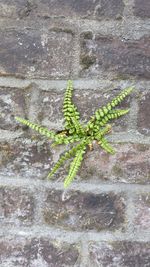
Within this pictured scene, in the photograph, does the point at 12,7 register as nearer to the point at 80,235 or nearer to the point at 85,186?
the point at 85,186

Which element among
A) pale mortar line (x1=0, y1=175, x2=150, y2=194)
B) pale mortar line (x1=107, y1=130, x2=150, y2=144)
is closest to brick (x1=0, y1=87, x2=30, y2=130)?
pale mortar line (x1=0, y1=175, x2=150, y2=194)

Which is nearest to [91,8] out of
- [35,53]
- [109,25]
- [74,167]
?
[109,25]

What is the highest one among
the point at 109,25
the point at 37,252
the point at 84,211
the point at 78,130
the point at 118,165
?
the point at 109,25

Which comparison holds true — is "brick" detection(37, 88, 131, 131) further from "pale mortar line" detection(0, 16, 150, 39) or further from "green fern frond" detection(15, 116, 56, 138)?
"pale mortar line" detection(0, 16, 150, 39)

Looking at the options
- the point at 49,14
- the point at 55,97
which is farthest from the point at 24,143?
the point at 49,14

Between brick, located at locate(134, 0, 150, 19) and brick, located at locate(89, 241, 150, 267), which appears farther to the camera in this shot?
brick, located at locate(89, 241, 150, 267)

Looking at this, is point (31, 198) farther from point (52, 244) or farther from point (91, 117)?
point (91, 117)
